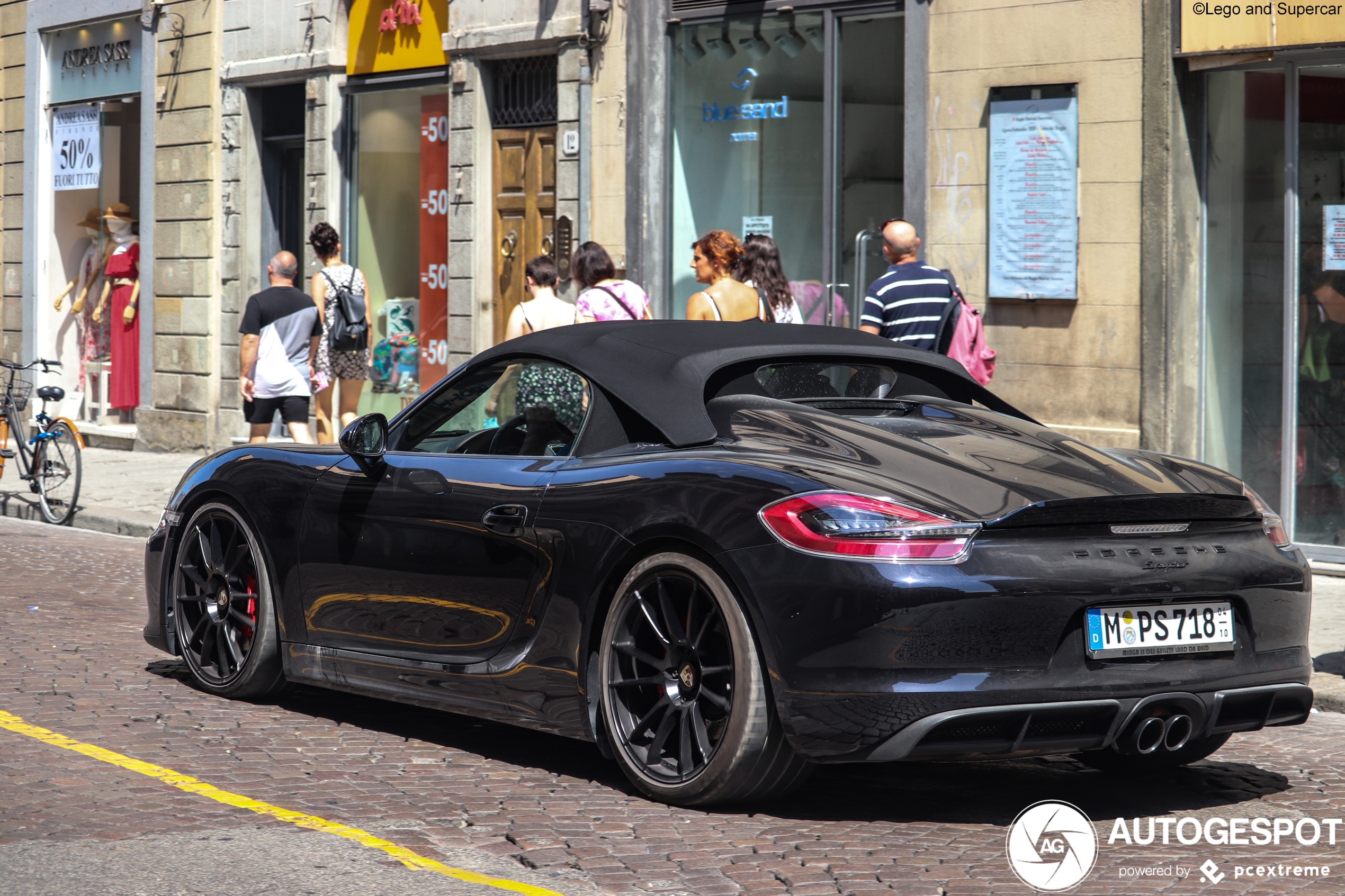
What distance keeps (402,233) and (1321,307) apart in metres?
9.81

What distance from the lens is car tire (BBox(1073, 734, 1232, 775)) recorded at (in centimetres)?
569

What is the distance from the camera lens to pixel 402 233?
18.1 metres

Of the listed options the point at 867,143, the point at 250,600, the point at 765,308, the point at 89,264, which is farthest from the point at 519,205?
the point at 250,600

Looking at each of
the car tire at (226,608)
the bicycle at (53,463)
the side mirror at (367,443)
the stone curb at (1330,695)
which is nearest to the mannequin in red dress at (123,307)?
the bicycle at (53,463)

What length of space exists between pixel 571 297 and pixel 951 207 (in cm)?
439

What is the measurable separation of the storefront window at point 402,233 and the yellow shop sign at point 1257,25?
821 cm

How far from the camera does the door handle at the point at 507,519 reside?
552 cm

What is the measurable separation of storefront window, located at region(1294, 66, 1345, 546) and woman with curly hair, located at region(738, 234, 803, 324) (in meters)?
3.17

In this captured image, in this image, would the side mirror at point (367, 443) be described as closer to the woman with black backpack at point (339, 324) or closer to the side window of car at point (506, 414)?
the side window of car at point (506, 414)

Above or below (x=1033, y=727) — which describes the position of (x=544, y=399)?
above

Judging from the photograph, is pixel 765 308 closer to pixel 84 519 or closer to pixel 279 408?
pixel 279 408

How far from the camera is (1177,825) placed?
16.6 ft

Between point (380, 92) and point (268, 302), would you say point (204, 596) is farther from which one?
point (380, 92)

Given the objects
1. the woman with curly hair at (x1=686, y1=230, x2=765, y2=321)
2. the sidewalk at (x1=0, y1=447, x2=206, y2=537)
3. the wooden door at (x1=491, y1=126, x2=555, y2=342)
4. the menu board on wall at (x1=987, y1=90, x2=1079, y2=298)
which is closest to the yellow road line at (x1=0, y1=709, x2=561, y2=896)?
the woman with curly hair at (x1=686, y1=230, x2=765, y2=321)
